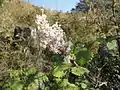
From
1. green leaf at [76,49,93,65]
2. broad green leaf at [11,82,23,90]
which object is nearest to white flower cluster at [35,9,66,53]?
green leaf at [76,49,93,65]

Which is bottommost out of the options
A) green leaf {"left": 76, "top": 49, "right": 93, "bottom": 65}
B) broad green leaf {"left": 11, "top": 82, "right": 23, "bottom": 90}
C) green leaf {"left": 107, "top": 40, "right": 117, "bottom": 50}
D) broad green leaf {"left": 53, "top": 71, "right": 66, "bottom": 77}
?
broad green leaf {"left": 11, "top": 82, "right": 23, "bottom": 90}

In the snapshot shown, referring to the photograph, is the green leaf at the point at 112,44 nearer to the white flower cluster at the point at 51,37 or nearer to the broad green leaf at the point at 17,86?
the white flower cluster at the point at 51,37

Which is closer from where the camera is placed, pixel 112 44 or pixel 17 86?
pixel 112 44

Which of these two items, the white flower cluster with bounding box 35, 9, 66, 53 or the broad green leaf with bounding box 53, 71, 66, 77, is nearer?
the broad green leaf with bounding box 53, 71, 66, 77

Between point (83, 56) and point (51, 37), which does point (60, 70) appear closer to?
point (83, 56)

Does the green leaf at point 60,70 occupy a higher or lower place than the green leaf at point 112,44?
lower

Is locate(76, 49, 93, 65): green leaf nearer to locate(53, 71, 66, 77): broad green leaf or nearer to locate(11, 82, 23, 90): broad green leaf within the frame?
locate(53, 71, 66, 77): broad green leaf

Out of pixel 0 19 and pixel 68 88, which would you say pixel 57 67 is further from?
pixel 0 19

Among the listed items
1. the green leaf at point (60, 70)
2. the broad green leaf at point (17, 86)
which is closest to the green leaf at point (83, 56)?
the green leaf at point (60, 70)

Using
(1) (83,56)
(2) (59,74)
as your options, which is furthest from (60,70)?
(1) (83,56)

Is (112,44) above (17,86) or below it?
above

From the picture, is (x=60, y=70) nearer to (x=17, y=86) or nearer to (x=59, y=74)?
(x=59, y=74)

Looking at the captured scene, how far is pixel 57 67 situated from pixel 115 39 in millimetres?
318

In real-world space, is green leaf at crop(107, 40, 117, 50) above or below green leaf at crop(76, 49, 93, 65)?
above
